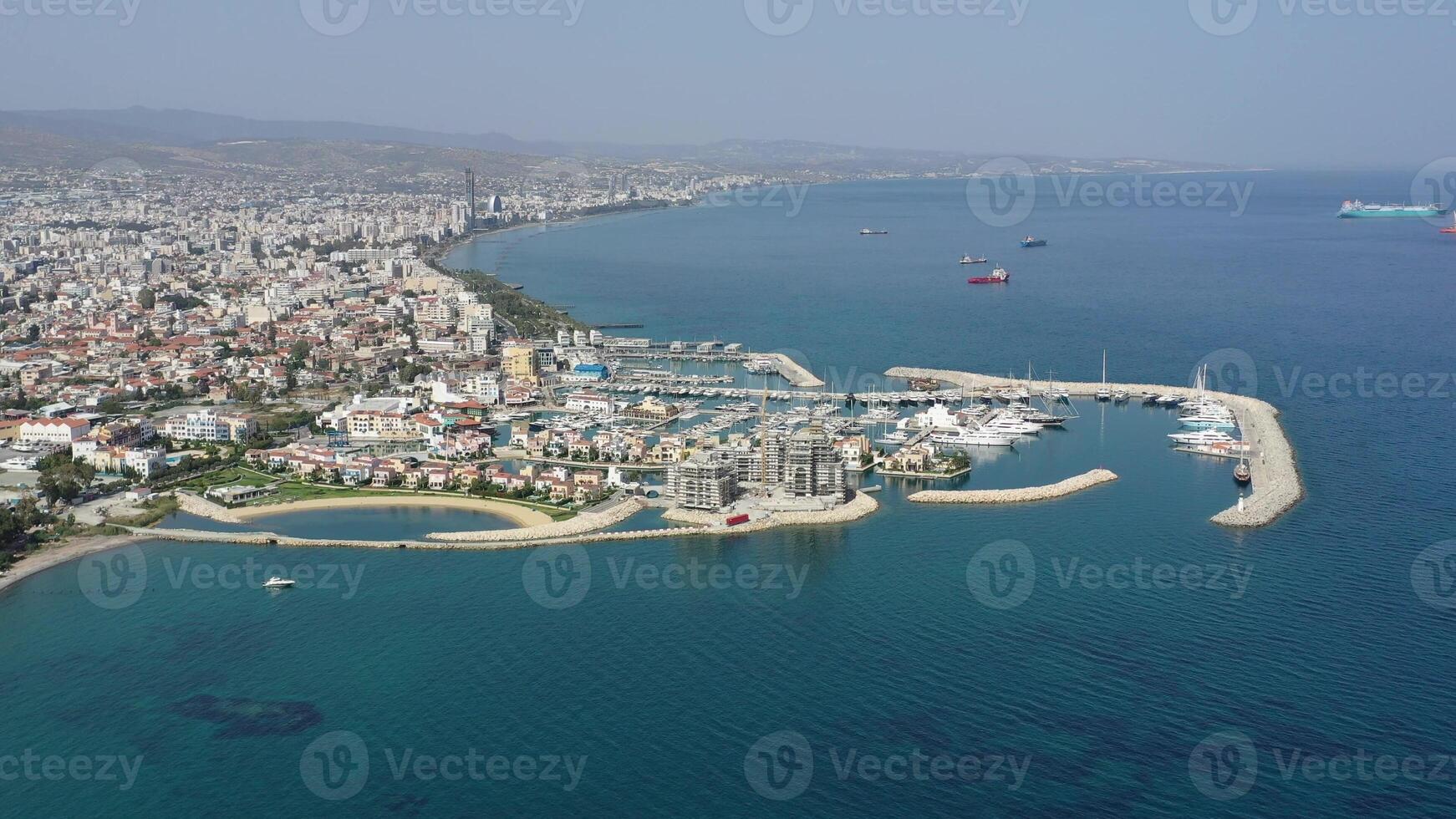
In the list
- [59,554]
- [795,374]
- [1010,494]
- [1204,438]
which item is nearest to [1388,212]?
[795,374]

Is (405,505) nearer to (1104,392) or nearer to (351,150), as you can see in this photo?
(1104,392)

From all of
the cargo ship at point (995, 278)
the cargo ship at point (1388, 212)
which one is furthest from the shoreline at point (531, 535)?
the cargo ship at point (1388, 212)

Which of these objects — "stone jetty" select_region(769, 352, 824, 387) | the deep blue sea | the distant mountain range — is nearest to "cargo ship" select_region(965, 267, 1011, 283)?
"stone jetty" select_region(769, 352, 824, 387)

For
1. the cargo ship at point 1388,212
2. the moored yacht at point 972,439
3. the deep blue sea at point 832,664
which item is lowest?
the deep blue sea at point 832,664

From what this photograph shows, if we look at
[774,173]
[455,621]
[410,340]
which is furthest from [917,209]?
[455,621]

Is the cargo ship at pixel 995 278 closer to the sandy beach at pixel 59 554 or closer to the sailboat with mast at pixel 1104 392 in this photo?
the sailboat with mast at pixel 1104 392

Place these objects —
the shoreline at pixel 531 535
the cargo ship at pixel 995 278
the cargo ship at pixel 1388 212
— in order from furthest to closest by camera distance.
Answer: the cargo ship at pixel 1388 212 → the cargo ship at pixel 995 278 → the shoreline at pixel 531 535

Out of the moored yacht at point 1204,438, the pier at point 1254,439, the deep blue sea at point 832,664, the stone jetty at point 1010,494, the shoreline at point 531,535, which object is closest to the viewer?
the deep blue sea at point 832,664
